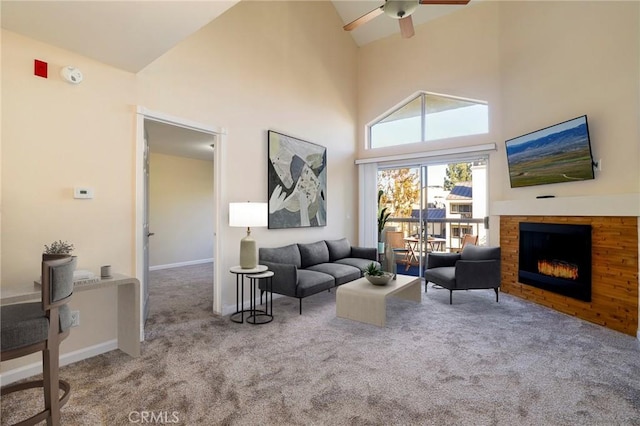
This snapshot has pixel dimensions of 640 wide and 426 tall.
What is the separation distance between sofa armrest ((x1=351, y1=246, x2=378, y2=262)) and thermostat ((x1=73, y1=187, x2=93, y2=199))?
4038 millimetres

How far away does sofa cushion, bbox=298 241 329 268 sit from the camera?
4867mm

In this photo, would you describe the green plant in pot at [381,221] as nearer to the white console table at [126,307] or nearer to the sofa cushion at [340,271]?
the sofa cushion at [340,271]

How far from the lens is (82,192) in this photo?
272cm

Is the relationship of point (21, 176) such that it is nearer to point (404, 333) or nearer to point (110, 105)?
point (110, 105)

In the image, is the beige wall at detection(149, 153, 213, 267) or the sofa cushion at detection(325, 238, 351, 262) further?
the beige wall at detection(149, 153, 213, 267)

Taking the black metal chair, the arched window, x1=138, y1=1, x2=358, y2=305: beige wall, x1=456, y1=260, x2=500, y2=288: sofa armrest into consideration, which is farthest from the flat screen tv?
the black metal chair

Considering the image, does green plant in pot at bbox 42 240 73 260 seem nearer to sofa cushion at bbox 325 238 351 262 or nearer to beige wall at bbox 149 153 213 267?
sofa cushion at bbox 325 238 351 262

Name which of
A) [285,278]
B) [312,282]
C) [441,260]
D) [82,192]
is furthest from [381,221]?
[82,192]

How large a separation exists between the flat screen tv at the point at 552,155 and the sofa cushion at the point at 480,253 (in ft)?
3.47

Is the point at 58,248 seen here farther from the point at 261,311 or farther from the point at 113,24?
the point at 261,311

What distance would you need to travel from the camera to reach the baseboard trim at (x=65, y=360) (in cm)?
230

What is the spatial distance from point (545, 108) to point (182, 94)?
466 cm

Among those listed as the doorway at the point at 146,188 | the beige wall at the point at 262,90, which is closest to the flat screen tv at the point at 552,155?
the beige wall at the point at 262,90

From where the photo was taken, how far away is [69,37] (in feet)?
7.98
